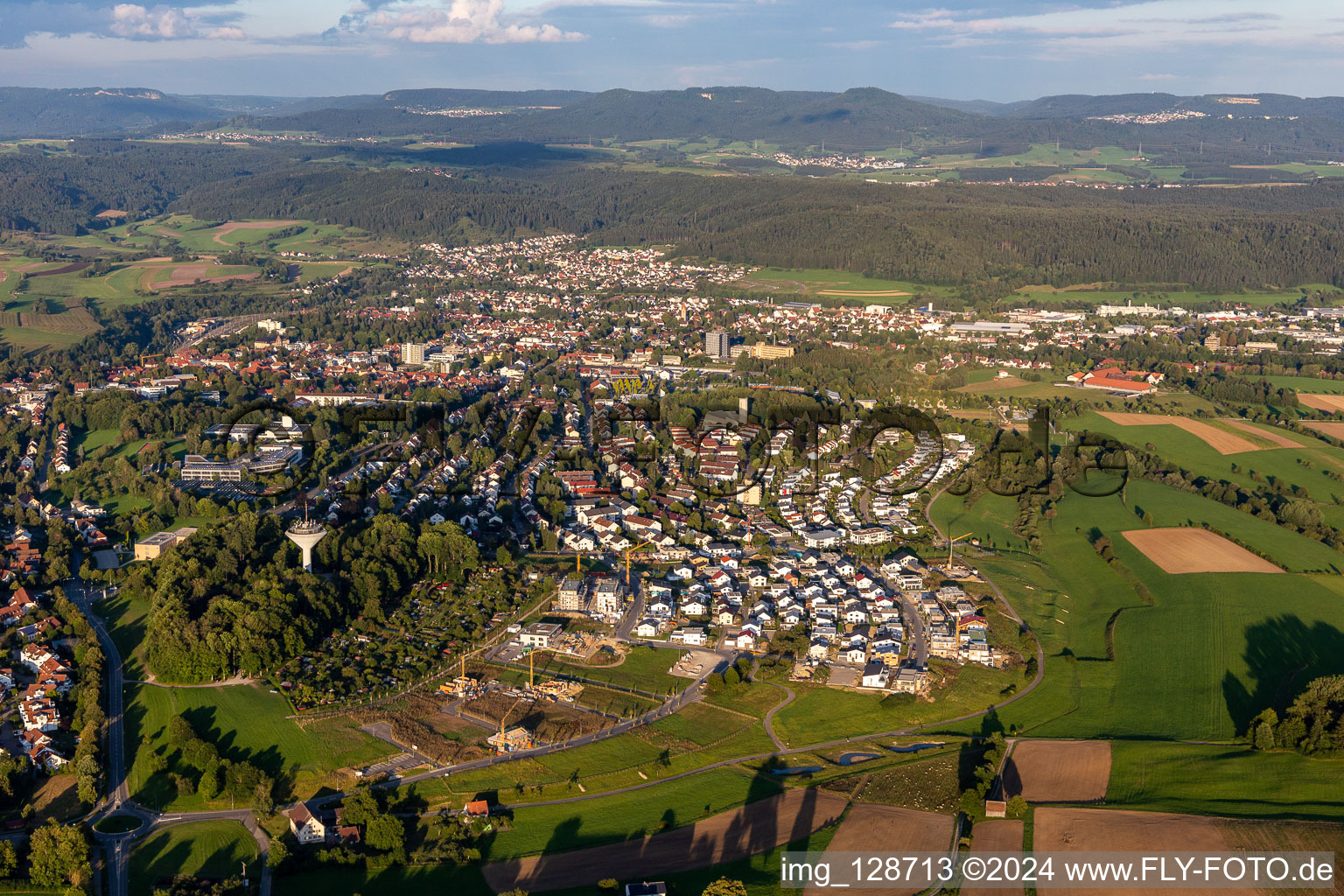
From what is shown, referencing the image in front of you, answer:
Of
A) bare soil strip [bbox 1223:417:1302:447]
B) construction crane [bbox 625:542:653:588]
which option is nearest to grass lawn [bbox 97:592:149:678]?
construction crane [bbox 625:542:653:588]

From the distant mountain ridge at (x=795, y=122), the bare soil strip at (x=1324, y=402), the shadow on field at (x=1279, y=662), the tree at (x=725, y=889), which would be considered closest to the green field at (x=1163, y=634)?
the shadow on field at (x=1279, y=662)

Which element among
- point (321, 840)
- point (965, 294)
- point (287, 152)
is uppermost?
point (287, 152)

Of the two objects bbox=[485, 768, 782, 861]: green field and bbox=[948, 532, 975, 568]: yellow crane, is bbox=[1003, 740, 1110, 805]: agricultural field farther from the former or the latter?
bbox=[948, 532, 975, 568]: yellow crane

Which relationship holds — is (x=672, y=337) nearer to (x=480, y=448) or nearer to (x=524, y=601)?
(x=480, y=448)

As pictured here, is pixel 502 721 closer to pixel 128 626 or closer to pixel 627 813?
pixel 627 813

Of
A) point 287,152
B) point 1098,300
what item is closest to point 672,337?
point 1098,300

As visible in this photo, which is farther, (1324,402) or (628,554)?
(1324,402)

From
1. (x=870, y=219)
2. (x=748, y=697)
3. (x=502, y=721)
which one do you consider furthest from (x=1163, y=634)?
(x=870, y=219)
